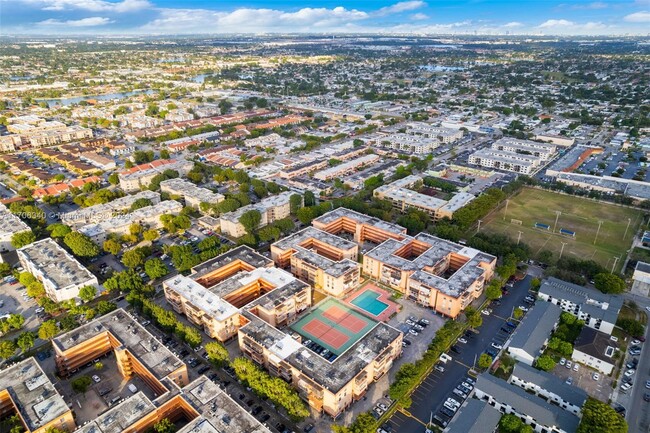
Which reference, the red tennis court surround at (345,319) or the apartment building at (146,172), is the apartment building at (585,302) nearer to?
the red tennis court surround at (345,319)

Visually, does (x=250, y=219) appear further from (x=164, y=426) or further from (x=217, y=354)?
(x=164, y=426)

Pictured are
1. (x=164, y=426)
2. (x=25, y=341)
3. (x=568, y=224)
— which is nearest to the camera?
(x=164, y=426)

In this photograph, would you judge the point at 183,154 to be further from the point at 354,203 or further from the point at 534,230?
the point at 534,230

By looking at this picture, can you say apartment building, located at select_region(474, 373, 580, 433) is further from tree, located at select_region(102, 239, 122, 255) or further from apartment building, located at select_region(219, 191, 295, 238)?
tree, located at select_region(102, 239, 122, 255)

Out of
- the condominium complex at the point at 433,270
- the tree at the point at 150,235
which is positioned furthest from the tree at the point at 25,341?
the condominium complex at the point at 433,270

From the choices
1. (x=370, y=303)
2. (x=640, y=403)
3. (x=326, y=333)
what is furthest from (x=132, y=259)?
(x=640, y=403)

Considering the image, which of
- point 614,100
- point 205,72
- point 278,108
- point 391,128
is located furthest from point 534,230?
point 205,72

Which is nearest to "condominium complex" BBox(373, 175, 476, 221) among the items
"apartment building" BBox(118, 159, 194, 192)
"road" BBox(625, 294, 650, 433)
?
"road" BBox(625, 294, 650, 433)

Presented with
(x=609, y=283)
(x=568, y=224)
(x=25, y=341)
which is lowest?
(x=568, y=224)
